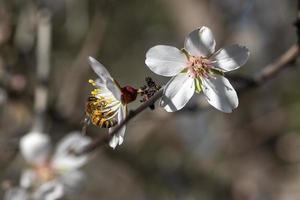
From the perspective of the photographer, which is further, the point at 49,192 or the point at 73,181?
the point at 73,181

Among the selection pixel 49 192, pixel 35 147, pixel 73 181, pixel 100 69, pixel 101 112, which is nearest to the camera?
pixel 100 69

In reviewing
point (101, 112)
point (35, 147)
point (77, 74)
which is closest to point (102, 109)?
point (101, 112)

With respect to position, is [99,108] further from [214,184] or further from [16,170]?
[214,184]

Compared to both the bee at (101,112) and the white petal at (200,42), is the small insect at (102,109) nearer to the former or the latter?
the bee at (101,112)

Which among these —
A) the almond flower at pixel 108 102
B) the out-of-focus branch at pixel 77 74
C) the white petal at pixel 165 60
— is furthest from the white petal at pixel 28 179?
the white petal at pixel 165 60

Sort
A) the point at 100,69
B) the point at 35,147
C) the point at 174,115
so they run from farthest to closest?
the point at 174,115, the point at 35,147, the point at 100,69

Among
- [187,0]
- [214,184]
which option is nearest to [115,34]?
[187,0]

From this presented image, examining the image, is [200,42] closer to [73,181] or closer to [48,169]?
[73,181]

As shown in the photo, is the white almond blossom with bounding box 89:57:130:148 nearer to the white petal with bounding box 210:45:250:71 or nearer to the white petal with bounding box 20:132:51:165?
the white petal with bounding box 210:45:250:71
